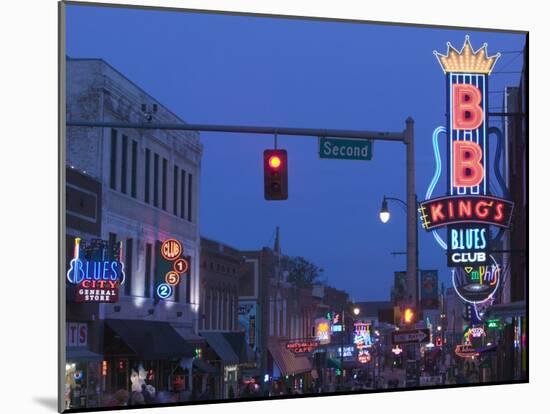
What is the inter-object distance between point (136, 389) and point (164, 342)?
109 inches

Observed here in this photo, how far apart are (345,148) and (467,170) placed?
271 inches

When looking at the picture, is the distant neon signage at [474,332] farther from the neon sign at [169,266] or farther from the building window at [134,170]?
the building window at [134,170]

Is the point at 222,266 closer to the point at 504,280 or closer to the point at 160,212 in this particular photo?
the point at 160,212

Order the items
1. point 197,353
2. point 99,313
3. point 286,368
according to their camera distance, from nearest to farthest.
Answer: point 99,313 → point 197,353 → point 286,368

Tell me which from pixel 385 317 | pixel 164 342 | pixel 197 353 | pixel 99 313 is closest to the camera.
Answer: pixel 99 313

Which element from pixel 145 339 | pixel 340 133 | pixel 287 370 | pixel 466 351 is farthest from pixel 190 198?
pixel 340 133

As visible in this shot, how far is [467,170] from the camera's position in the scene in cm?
3203

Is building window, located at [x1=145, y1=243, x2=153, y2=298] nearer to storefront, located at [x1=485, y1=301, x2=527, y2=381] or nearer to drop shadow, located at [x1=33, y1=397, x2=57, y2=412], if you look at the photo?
drop shadow, located at [x1=33, y1=397, x2=57, y2=412]

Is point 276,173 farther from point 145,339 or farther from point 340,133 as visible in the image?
point 145,339

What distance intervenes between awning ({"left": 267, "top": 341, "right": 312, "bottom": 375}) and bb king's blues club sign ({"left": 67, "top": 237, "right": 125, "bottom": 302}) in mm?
18076

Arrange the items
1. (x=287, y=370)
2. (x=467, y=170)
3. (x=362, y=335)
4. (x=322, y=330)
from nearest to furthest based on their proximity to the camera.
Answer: (x=467, y=170) < (x=287, y=370) < (x=362, y=335) < (x=322, y=330)

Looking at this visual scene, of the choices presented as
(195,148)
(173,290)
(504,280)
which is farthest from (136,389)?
(504,280)

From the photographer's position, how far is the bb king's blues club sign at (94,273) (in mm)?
29000

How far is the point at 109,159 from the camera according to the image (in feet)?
108
